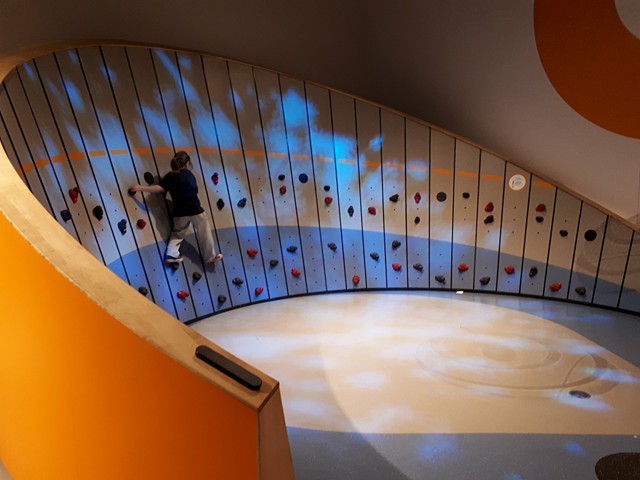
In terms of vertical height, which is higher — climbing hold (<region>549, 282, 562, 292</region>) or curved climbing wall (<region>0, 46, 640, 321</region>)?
curved climbing wall (<region>0, 46, 640, 321</region>)

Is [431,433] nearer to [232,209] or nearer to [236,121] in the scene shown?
[232,209]

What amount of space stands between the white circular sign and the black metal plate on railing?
3.62 m

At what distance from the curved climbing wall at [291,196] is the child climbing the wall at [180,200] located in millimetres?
90

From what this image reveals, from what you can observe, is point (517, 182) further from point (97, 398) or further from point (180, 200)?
point (97, 398)

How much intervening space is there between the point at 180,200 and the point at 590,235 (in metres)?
3.04

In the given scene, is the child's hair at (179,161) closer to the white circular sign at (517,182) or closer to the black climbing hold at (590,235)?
the white circular sign at (517,182)

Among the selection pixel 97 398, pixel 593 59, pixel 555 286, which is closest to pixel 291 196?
pixel 555 286

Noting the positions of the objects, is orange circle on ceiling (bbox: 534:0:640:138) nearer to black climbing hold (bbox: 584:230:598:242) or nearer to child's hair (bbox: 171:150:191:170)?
black climbing hold (bbox: 584:230:598:242)

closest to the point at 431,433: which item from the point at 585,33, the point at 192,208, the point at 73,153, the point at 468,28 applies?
the point at 192,208

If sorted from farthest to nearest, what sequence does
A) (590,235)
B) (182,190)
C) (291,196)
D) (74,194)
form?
(291,196), (590,235), (182,190), (74,194)

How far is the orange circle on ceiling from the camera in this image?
3.43 meters

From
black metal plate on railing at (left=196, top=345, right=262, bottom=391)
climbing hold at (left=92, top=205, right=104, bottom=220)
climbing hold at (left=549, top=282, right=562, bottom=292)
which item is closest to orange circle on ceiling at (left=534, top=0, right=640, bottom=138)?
climbing hold at (left=549, top=282, right=562, bottom=292)

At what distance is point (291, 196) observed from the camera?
14.9 feet

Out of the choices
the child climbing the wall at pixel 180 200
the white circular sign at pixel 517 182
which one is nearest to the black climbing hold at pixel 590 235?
the white circular sign at pixel 517 182
